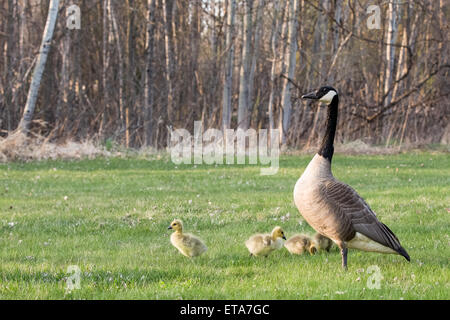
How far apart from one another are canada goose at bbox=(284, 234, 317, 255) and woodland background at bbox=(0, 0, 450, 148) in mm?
14682

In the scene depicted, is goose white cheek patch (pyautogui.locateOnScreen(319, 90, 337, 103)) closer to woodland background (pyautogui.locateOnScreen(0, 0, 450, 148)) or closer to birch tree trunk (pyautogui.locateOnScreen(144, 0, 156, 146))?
woodland background (pyautogui.locateOnScreen(0, 0, 450, 148))

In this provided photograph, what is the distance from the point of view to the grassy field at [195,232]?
503 cm

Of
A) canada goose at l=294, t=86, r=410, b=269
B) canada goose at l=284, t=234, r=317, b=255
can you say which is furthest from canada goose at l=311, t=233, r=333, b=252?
canada goose at l=294, t=86, r=410, b=269

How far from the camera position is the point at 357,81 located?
945 inches

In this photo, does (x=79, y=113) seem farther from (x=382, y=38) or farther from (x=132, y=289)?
(x=132, y=289)

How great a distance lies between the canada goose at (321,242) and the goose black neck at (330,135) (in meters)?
1.26

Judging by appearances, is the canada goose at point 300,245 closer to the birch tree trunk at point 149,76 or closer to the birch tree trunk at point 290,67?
the birch tree trunk at point 290,67

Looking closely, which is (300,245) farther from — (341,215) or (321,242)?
(341,215)

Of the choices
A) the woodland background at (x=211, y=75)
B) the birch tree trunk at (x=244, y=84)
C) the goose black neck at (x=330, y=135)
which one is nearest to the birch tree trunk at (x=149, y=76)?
the woodland background at (x=211, y=75)

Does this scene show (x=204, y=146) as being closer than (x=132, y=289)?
No

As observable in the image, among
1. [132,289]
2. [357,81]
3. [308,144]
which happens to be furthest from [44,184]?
[357,81]

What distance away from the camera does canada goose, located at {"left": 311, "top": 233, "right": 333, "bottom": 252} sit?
21.9ft

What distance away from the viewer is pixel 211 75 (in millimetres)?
24281

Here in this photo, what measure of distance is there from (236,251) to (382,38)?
22.2 meters
